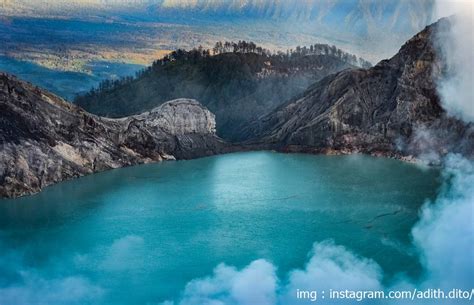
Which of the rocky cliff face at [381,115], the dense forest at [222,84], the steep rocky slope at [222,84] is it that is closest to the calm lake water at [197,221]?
the rocky cliff face at [381,115]

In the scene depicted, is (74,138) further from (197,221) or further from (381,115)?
(381,115)

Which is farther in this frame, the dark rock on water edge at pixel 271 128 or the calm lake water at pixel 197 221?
the dark rock on water edge at pixel 271 128

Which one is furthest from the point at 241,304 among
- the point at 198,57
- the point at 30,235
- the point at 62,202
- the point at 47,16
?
the point at 47,16

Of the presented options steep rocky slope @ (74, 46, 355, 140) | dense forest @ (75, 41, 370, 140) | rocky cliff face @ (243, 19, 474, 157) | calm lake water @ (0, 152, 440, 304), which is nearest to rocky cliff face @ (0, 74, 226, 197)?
calm lake water @ (0, 152, 440, 304)

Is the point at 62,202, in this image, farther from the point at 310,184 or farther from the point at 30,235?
the point at 310,184

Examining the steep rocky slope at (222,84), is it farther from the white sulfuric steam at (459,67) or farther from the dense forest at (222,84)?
the white sulfuric steam at (459,67)

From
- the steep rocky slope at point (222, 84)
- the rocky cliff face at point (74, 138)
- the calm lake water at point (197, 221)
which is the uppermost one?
the steep rocky slope at point (222, 84)

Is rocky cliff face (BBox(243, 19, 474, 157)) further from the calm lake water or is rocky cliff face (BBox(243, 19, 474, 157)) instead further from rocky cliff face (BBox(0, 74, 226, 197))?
rocky cliff face (BBox(0, 74, 226, 197))
